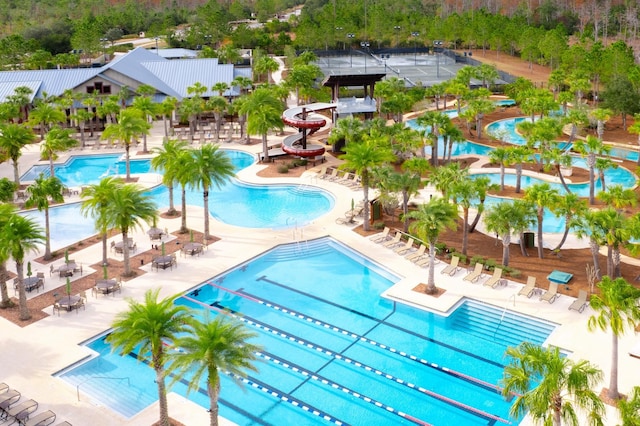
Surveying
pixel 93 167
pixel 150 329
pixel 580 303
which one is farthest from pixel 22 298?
pixel 93 167

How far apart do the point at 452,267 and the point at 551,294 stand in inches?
217

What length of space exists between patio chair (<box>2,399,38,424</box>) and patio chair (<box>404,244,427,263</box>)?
20.8 m

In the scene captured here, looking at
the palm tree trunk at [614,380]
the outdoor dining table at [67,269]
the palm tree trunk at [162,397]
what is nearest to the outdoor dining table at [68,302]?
the outdoor dining table at [67,269]

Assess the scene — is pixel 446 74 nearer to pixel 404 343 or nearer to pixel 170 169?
pixel 170 169

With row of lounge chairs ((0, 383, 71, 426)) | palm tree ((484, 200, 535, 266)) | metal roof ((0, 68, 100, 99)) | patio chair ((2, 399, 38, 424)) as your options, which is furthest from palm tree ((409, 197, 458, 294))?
metal roof ((0, 68, 100, 99))

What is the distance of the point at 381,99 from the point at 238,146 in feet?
59.7

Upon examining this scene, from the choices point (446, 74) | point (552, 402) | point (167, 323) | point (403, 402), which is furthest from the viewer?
point (446, 74)

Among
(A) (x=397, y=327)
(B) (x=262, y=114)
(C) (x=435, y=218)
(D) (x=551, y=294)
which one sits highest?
(B) (x=262, y=114)

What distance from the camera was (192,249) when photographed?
37812 mm

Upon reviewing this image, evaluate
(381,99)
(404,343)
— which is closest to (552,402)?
(404,343)

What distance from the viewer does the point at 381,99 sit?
7200 cm

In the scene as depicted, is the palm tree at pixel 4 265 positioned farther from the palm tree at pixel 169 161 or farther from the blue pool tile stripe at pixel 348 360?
the palm tree at pixel 169 161

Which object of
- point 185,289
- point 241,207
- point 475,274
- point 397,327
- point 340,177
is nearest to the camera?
point 397,327

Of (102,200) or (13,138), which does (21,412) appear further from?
(13,138)
